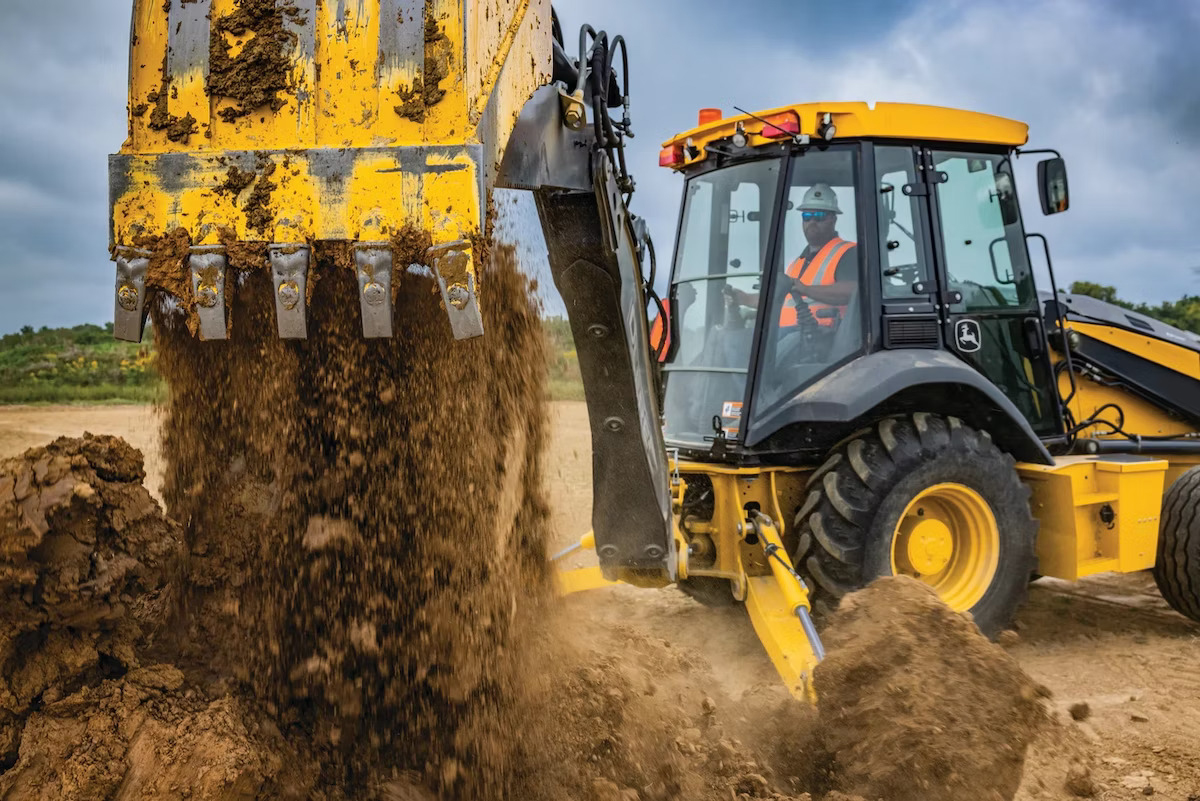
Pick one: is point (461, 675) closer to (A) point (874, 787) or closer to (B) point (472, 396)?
(B) point (472, 396)

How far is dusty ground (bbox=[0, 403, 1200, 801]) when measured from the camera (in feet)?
10.4

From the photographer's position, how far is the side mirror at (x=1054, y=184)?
456cm

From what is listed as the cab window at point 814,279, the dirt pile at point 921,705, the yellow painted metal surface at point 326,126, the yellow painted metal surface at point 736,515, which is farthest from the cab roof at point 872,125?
the yellow painted metal surface at point 326,126

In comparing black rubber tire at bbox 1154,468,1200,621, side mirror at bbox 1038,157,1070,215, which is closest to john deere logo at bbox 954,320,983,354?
side mirror at bbox 1038,157,1070,215

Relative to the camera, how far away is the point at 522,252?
8.82ft

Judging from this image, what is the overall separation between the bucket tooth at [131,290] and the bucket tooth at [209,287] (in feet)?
0.34

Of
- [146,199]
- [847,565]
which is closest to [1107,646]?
[847,565]

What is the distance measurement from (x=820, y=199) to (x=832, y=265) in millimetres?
297

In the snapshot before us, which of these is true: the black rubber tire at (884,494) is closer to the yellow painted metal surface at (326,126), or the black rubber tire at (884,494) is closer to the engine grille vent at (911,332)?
the engine grille vent at (911,332)

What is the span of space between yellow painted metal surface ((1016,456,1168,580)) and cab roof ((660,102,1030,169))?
→ 5.14 ft

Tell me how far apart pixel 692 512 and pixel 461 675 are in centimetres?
198

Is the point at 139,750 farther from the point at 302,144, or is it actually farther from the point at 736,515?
the point at 736,515

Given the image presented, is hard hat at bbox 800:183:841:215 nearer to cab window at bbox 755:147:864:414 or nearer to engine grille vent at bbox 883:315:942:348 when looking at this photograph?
cab window at bbox 755:147:864:414

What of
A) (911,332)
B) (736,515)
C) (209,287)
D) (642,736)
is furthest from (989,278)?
(209,287)
